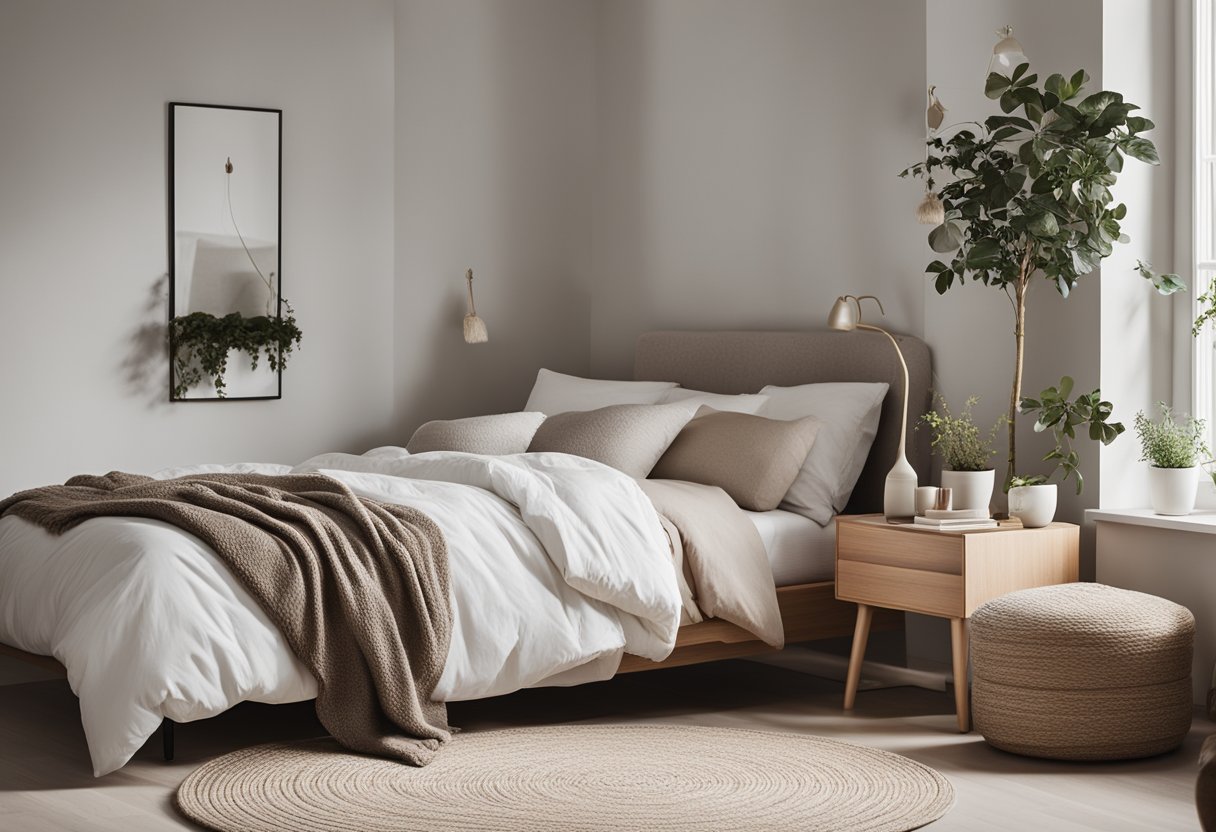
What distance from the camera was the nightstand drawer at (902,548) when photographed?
4.17 m

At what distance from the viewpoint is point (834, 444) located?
16.2ft

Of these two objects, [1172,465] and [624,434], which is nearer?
[1172,465]

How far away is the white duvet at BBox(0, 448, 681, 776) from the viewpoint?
3.51m

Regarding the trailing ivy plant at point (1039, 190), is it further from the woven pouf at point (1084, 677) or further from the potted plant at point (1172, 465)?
the woven pouf at point (1084, 677)

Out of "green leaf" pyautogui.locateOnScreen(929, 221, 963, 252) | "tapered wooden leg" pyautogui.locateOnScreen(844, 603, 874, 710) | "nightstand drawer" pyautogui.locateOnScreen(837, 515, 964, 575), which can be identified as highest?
"green leaf" pyautogui.locateOnScreen(929, 221, 963, 252)

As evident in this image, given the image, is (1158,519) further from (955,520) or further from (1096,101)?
(1096,101)

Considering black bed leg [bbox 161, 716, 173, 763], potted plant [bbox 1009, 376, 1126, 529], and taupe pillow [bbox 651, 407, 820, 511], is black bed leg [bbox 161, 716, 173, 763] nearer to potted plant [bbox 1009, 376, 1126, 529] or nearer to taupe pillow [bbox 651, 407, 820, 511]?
taupe pillow [bbox 651, 407, 820, 511]

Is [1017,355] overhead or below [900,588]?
overhead

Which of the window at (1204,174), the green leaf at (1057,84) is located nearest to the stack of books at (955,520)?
the window at (1204,174)

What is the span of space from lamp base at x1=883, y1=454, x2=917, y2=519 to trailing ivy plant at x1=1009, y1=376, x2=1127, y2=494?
291 millimetres

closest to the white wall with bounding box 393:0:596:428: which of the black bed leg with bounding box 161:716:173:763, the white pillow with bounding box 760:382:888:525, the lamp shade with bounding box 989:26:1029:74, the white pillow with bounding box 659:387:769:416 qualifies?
the white pillow with bounding box 659:387:769:416

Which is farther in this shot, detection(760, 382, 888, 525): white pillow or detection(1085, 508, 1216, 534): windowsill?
detection(760, 382, 888, 525): white pillow

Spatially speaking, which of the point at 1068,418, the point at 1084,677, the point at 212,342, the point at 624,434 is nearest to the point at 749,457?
the point at 624,434

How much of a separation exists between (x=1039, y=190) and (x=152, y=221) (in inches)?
131
